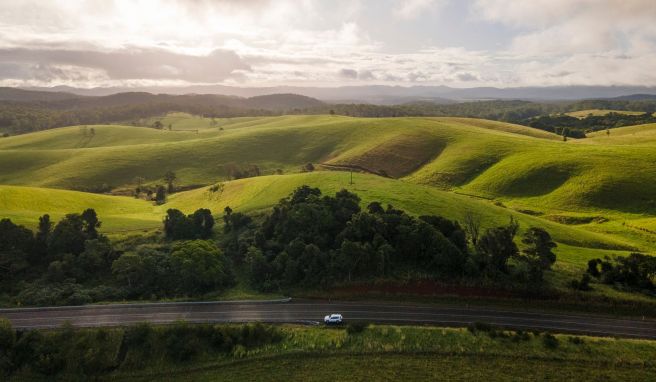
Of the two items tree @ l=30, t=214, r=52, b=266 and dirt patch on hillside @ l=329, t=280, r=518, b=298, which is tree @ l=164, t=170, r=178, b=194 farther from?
dirt patch on hillside @ l=329, t=280, r=518, b=298

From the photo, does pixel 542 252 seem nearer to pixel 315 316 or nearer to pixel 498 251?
pixel 498 251

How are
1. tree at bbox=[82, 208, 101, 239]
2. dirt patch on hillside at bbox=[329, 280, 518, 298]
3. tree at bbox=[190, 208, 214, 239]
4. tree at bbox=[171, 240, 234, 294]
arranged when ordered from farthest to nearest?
1. tree at bbox=[190, 208, 214, 239]
2. tree at bbox=[82, 208, 101, 239]
3. tree at bbox=[171, 240, 234, 294]
4. dirt patch on hillside at bbox=[329, 280, 518, 298]

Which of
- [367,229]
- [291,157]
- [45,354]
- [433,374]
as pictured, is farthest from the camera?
[291,157]

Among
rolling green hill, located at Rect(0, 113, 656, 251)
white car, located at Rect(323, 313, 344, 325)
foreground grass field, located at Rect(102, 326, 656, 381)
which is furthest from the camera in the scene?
rolling green hill, located at Rect(0, 113, 656, 251)

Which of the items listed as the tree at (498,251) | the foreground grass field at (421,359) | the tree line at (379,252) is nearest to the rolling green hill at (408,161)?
the tree at (498,251)

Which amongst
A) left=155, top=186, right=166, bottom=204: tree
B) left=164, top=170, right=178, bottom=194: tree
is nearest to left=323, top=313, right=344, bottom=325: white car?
left=155, top=186, right=166, bottom=204: tree

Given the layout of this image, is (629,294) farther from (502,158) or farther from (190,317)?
(502,158)

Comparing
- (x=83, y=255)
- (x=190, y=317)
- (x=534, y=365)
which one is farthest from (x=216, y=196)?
(x=534, y=365)
